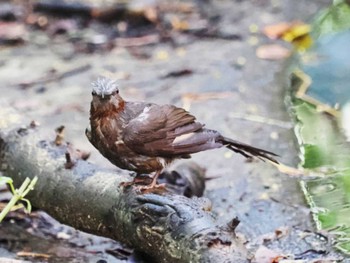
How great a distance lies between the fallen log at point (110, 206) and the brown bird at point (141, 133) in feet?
0.52

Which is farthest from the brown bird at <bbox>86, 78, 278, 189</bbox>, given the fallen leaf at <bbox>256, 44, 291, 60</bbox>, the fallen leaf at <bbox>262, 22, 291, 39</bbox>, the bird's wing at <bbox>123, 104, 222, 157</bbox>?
the fallen leaf at <bbox>262, 22, 291, 39</bbox>

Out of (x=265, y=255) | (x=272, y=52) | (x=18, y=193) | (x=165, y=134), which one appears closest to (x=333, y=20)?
(x=272, y=52)

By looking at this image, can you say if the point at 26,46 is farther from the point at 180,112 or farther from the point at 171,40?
the point at 180,112

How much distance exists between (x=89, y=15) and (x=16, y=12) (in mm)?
675

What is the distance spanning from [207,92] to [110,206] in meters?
2.51

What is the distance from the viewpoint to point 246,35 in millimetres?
6898

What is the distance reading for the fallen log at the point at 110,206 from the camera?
118 inches

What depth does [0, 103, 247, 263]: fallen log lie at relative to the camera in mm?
3006

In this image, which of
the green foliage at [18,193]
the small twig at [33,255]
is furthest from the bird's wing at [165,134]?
the small twig at [33,255]

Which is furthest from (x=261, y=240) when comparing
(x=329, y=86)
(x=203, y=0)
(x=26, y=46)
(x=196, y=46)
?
(x=203, y=0)

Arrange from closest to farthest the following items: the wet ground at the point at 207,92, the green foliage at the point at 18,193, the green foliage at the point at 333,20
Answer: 1. the green foliage at the point at 18,193
2. the wet ground at the point at 207,92
3. the green foliage at the point at 333,20

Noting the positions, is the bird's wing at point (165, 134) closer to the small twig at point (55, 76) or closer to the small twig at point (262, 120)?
the small twig at point (262, 120)

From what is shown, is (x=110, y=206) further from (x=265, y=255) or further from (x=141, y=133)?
(x=265, y=255)

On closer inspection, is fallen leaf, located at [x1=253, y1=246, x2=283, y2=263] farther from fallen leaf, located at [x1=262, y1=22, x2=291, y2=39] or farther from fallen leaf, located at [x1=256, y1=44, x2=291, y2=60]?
fallen leaf, located at [x1=262, y1=22, x2=291, y2=39]
